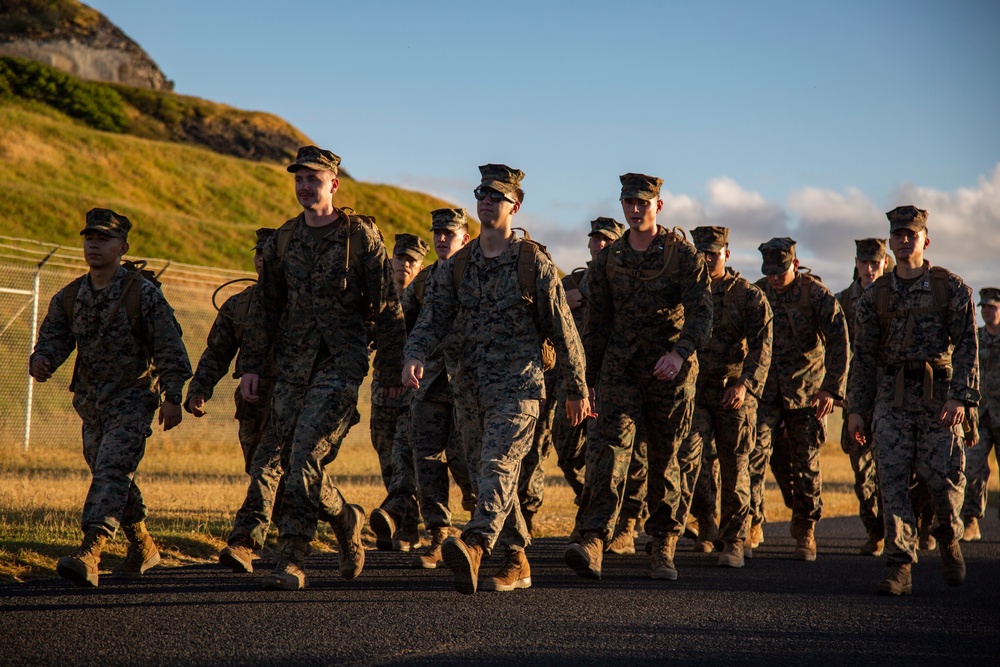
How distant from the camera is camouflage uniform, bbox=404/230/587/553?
275 inches

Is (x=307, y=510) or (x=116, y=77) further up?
(x=116, y=77)

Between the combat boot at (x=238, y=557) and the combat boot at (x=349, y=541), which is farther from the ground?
the combat boot at (x=349, y=541)

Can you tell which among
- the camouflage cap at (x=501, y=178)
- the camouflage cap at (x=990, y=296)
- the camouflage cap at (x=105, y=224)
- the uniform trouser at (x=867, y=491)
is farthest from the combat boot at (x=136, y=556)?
the camouflage cap at (x=990, y=296)

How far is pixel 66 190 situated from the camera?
3841 cm

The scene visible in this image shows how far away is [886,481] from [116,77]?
64.6 metres

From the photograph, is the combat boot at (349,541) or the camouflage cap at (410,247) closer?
the combat boot at (349,541)

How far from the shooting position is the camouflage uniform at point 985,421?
1294cm

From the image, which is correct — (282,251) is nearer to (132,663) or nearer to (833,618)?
(132,663)

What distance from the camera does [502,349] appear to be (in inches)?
280

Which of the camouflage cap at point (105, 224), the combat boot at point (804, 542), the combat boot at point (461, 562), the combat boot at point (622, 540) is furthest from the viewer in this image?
the combat boot at point (804, 542)

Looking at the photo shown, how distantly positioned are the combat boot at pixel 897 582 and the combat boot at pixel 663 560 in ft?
4.60

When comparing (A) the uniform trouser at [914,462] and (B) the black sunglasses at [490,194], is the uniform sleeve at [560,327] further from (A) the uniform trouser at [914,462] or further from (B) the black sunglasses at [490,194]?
(A) the uniform trouser at [914,462]

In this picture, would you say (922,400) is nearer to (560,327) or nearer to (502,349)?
(560,327)

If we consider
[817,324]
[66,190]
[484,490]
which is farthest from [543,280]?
[66,190]
